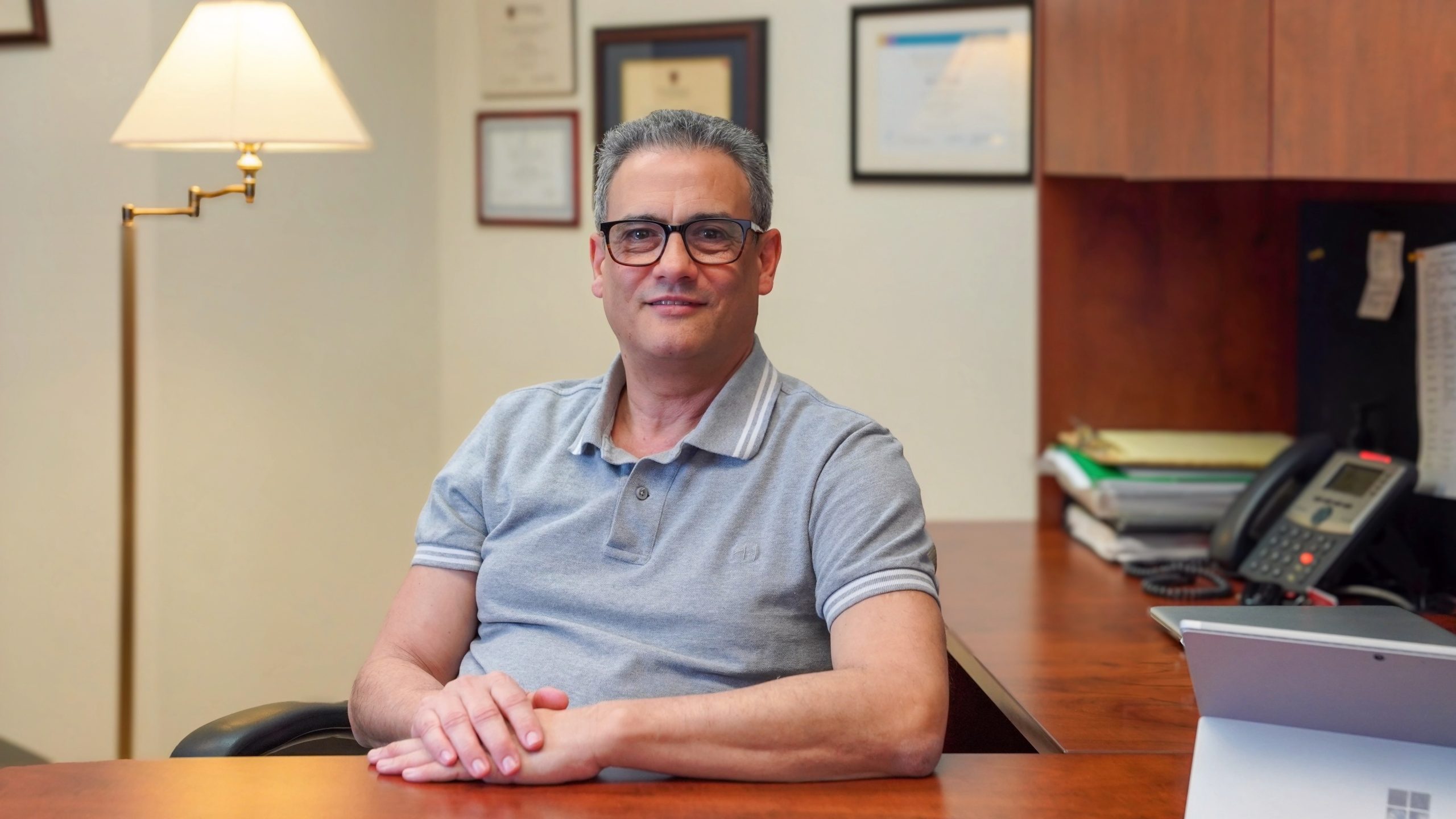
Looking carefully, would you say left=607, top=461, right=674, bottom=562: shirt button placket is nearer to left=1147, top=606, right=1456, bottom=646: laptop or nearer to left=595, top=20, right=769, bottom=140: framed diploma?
left=1147, top=606, right=1456, bottom=646: laptop

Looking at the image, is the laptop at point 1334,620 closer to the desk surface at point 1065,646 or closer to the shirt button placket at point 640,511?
the desk surface at point 1065,646

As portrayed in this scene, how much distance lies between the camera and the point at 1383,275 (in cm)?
222

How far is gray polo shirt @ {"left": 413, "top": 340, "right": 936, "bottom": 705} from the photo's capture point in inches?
57.2

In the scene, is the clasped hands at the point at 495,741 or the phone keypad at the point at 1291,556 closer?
the clasped hands at the point at 495,741

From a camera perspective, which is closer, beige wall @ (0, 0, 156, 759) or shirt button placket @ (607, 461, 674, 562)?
shirt button placket @ (607, 461, 674, 562)

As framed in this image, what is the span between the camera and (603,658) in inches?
58.1

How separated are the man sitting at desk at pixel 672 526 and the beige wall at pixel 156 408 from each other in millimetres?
1368

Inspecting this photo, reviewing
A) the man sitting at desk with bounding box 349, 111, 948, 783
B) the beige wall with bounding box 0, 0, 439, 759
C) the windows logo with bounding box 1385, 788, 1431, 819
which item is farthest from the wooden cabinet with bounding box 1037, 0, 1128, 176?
the beige wall with bounding box 0, 0, 439, 759

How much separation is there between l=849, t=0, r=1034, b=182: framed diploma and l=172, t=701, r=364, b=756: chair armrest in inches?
84.6

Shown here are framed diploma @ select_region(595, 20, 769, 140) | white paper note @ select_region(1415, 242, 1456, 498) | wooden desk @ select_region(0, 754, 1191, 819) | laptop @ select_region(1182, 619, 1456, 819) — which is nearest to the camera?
laptop @ select_region(1182, 619, 1456, 819)

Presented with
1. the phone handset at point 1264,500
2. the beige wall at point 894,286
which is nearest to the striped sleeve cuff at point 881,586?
the phone handset at point 1264,500

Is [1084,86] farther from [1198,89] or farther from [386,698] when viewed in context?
[386,698]

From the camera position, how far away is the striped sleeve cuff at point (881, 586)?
1379 millimetres

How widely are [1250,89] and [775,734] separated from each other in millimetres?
1270
